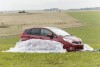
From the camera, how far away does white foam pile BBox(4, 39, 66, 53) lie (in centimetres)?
2038

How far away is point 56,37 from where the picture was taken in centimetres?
2139

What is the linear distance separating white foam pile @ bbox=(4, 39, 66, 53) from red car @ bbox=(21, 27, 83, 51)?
17.6 inches

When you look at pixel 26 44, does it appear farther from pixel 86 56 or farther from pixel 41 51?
pixel 86 56

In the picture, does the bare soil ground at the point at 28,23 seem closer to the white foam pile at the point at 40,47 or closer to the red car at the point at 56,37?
the red car at the point at 56,37

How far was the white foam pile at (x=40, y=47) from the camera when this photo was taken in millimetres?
20375

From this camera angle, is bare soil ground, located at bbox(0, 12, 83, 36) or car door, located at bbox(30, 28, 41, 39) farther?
bare soil ground, located at bbox(0, 12, 83, 36)

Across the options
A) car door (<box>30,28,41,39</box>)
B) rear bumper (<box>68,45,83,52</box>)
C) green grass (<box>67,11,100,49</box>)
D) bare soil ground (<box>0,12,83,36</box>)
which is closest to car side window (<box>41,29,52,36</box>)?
car door (<box>30,28,41,39</box>)

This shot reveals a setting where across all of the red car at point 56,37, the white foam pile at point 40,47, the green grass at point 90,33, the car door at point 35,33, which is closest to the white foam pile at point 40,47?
the white foam pile at point 40,47

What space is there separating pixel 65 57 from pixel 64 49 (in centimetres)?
294

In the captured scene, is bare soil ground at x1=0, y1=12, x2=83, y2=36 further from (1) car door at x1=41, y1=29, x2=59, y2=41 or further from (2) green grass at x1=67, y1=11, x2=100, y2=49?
(1) car door at x1=41, y1=29, x2=59, y2=41

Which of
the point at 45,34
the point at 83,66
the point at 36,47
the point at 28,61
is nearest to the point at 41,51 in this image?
the point at 36,47

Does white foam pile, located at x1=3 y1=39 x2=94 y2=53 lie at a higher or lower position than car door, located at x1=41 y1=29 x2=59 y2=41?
lower

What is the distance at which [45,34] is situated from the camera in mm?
22062

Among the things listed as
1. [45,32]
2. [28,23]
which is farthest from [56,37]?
[28,23]
